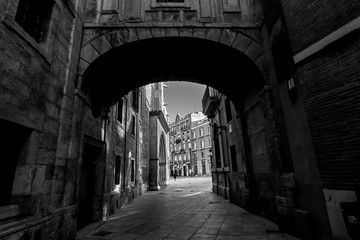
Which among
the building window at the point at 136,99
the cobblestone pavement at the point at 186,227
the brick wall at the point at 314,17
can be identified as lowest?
the cobblestone pavement at the point at 186,227

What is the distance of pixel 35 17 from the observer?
3.92 metres

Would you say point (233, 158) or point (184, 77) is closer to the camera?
point (184, 77)

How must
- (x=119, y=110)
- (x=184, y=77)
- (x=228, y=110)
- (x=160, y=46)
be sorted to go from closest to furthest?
(x=160, y=46) < (x=184, y=77) < (x=119, y=110) < (x=228, y=110)

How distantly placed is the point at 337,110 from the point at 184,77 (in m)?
5.65

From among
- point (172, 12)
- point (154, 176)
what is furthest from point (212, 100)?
point (154, 176)

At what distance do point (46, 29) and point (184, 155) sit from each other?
5076 cm

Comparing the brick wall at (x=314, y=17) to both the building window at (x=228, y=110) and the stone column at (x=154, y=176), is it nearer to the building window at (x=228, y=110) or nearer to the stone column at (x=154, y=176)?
the building window at (x=228, y=110)

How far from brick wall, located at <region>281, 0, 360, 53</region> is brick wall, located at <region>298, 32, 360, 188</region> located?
0.42 m

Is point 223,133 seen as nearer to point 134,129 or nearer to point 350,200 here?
point 134,129

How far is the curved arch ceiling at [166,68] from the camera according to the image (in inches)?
230

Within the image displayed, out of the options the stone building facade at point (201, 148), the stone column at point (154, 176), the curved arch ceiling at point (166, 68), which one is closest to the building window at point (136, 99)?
the curved arch ceiling at point (166, 68)

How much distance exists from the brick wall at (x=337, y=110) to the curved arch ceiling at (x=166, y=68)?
2.07 meters

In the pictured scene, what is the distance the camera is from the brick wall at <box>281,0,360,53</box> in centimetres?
348

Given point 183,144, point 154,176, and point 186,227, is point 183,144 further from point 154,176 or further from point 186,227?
point 186,227
